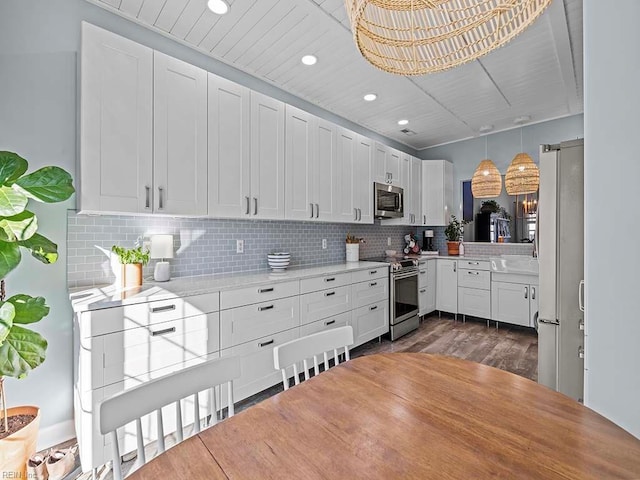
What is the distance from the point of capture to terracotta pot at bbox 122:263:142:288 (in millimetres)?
2012

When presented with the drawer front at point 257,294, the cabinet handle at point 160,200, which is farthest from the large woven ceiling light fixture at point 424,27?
the drawer front at point 257,294

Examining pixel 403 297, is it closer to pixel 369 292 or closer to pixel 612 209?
pixel 369 292

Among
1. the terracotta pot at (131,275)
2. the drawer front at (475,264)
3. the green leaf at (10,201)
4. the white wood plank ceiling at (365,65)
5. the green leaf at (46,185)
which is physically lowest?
the drawer front at (475,264)

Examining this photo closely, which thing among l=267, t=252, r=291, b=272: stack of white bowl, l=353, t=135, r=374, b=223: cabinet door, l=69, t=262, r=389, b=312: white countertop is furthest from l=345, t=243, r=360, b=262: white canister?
l=69, t=262, r=389, b=312: white countertop

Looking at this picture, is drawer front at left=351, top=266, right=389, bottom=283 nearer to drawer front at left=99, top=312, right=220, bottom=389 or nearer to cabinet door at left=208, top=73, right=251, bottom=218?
cabinet door at left=208, top=73, right=251, bottom=218

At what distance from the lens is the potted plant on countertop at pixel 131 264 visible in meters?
2.01

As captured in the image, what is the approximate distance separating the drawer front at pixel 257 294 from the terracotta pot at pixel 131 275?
55cm

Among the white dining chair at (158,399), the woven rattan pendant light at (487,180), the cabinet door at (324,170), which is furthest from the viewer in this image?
the woven rattan pendant light at (487,180)

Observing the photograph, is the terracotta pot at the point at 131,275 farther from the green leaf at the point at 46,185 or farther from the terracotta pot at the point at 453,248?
the terracotta pot at the point at 453,248

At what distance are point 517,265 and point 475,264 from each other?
515 mm

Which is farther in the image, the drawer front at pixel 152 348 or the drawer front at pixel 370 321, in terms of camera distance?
the drawer front at pixel 370 321

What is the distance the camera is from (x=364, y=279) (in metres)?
3.39

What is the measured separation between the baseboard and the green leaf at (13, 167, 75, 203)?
1.51m

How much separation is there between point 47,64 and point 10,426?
6.75 feet
